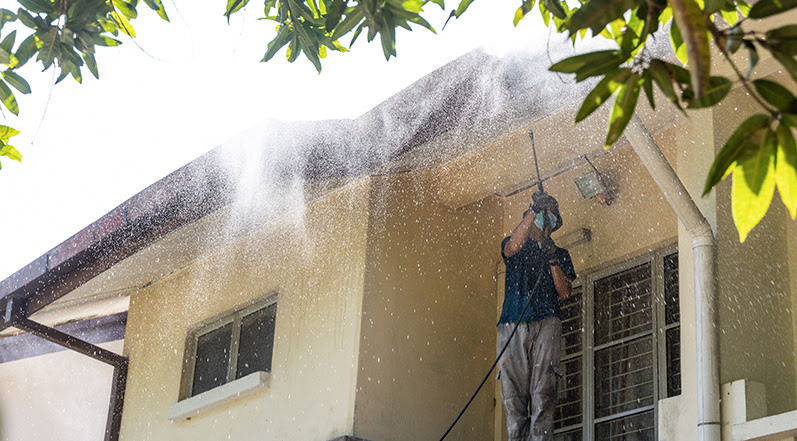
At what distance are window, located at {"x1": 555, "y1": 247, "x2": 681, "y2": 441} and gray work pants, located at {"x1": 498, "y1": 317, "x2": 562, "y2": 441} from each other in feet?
1.58

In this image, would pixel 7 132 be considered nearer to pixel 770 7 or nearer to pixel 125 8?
pixel 125 8

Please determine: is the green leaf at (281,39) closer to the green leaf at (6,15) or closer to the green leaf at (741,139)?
the green leaf at (6,15)

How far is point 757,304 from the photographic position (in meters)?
5.46

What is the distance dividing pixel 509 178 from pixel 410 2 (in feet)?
13.4

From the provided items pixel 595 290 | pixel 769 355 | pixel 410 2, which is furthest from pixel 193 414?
pixel 410 2

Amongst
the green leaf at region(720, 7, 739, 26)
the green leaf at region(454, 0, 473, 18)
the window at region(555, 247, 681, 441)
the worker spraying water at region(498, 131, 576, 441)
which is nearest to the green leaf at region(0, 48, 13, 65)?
the green leaf at region(454, 0, 473, 18)

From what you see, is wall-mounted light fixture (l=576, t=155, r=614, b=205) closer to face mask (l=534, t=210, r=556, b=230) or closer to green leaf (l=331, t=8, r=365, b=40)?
face mask (l=534, t=210, r=556, b=230)

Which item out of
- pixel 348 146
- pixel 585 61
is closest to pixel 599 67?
pixel 585 61

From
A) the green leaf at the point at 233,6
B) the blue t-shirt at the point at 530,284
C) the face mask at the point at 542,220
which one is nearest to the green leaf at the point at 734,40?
the green leaf at the point at 233,6

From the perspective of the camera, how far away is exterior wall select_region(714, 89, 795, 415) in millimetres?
5289

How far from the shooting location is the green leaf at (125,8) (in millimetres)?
4262

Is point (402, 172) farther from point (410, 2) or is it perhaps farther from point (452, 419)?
point (410, 2)

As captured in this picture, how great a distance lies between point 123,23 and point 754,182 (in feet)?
10.4

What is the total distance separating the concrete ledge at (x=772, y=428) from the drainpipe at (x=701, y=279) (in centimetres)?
14
